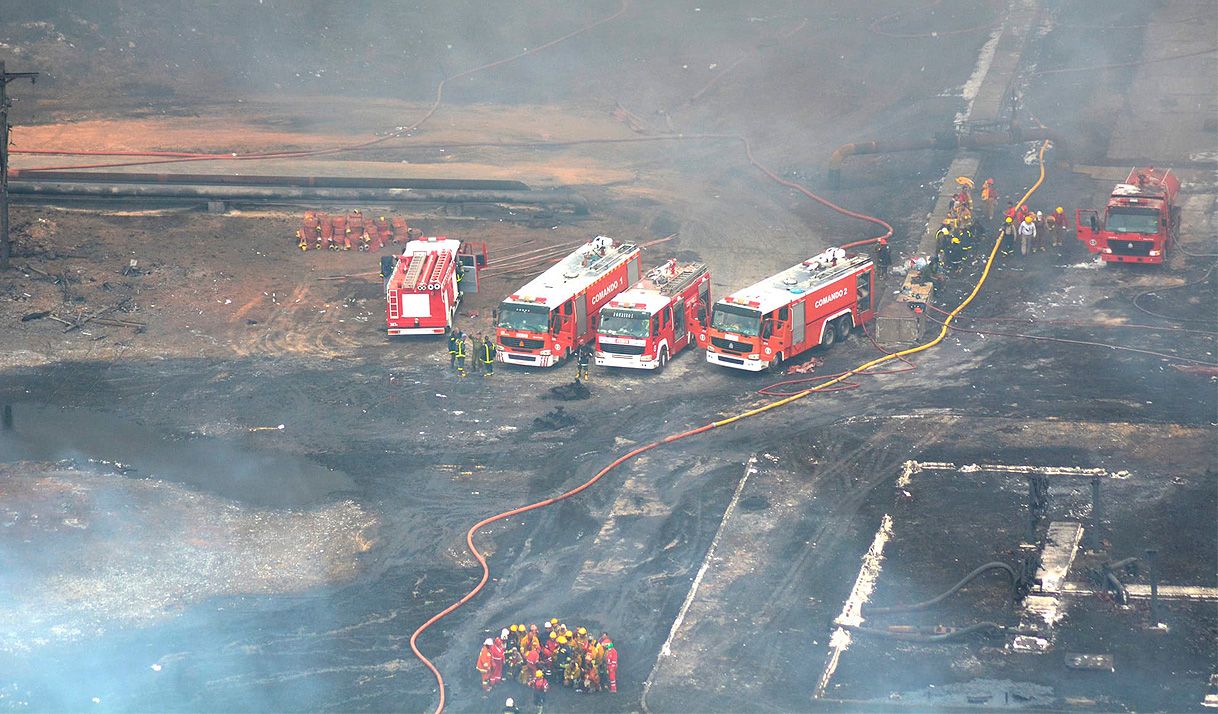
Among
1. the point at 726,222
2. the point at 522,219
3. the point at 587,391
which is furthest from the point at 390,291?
the point at 726,222

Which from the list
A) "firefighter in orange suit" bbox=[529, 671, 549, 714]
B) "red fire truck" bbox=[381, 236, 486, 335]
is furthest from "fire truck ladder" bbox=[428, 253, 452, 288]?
"firefighter in orange suit" bbox=[529, 671, 549, 714]

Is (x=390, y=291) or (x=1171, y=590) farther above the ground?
(x=390, y=291)

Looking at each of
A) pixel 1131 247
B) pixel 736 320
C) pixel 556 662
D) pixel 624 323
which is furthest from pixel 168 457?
pixel 1131 247

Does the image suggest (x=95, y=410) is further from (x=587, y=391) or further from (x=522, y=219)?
(x=522, y=219)

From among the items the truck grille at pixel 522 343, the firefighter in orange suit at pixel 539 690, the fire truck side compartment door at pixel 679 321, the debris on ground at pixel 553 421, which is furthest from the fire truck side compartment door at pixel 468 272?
the firefighter in orange suit at pixel 539 690

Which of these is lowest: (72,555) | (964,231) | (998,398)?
(72,555)

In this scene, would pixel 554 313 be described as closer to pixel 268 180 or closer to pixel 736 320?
pixel 736 320

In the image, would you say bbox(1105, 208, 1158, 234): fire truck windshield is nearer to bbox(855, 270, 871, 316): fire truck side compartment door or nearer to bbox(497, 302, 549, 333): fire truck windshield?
bbox(855, 270, 871, 316): fire truck side compartment door
